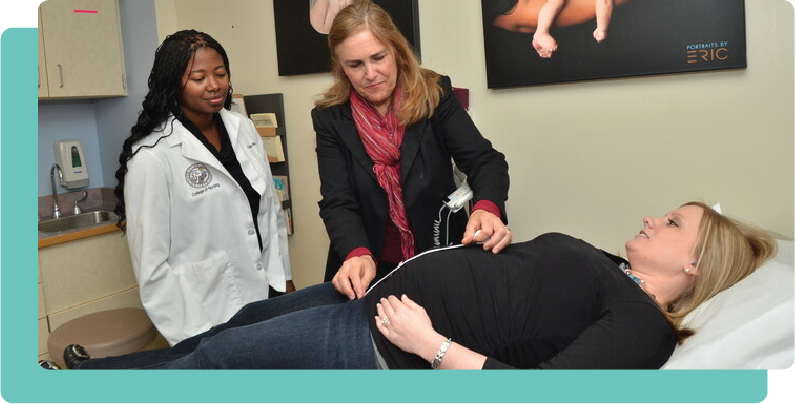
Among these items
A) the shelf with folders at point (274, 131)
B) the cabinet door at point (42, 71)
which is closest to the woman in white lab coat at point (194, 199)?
the shelf with folders at point (274, 131)

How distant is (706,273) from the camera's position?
50.4 inches

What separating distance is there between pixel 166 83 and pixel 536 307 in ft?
3.86

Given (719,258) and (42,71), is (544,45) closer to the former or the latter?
(719,258)

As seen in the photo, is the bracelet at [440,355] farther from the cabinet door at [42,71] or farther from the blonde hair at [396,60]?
the cabinet door at [42,71]

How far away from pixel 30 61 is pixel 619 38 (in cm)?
146

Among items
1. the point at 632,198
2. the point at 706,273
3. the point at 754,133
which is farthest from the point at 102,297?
the point at 754,133

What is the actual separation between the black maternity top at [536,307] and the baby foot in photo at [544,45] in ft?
2.43

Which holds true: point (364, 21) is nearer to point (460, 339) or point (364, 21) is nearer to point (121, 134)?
point (460, 339)

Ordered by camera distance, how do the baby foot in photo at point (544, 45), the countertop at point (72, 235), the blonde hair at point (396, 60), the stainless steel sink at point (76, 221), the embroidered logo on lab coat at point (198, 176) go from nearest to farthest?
the blonde hair at point (396, 60) < the embroidered logo on lab coat at point (198, 176) < the baby foot in photo at point (544, 45) < the countertop at point (72, 235) < the stainless steel sink at point (76, 221)

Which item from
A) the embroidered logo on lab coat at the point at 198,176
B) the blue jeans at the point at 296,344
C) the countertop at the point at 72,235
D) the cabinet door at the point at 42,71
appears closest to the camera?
the blue jeans at the point at 296,344

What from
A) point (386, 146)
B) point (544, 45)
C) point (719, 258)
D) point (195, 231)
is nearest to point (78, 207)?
point (195, 231)

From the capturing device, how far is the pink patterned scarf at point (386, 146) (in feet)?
5.09

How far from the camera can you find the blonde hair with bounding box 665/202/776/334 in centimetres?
128

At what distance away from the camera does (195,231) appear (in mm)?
1719
